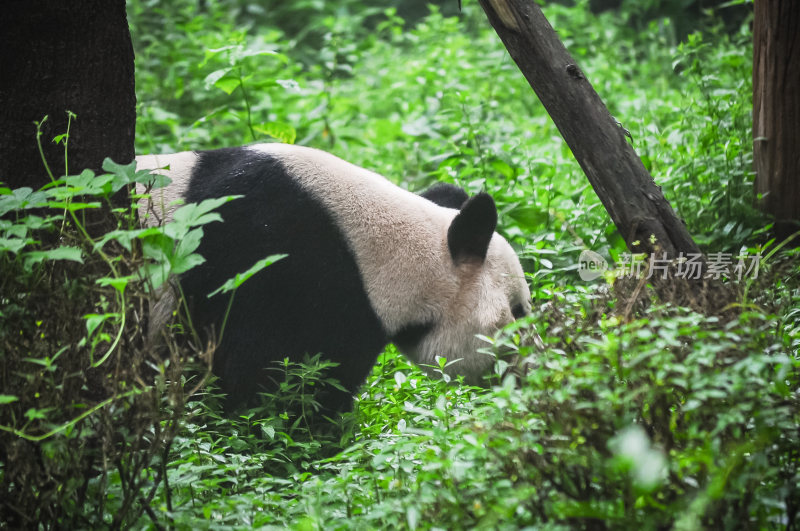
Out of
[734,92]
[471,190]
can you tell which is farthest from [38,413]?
[734,92]

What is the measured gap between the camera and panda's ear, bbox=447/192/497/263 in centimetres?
304

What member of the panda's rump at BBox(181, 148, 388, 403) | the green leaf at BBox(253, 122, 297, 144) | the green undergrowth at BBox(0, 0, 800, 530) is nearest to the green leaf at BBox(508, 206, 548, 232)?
the green undergrowth at BBox(0, 0, 800, 530)

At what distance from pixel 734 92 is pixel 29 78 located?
4488mm

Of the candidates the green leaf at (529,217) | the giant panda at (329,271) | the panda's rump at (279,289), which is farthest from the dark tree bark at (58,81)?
the green leaf at (529,217)

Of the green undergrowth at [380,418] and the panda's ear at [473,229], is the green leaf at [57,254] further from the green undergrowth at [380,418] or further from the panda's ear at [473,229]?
the panda's ear at [473,229]

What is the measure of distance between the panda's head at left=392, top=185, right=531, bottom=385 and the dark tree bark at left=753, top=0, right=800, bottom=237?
1865 millimetres

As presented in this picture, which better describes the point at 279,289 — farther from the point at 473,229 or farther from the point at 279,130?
the point at 279,130

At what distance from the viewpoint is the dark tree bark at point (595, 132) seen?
2998mm

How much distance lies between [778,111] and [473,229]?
212 cm

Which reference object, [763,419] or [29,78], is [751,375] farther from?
[29,78]

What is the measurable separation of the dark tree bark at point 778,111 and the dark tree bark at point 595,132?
1314 millimetres

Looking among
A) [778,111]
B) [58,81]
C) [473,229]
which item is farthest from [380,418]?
[778,111]

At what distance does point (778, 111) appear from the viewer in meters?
3.95

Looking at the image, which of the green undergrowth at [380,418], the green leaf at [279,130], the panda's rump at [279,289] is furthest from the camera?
the green leaf at [279,130]
